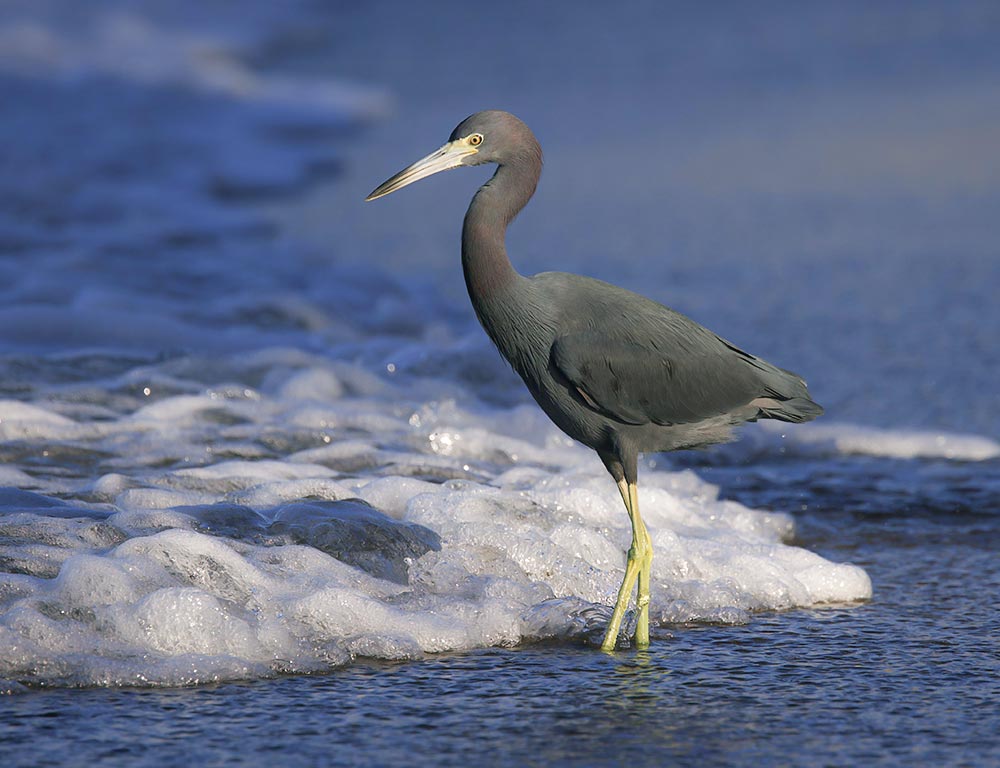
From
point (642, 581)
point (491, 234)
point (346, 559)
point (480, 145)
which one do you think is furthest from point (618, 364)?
point (346, 559)

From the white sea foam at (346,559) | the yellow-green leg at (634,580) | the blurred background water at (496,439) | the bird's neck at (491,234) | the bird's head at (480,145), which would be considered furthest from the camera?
the bird's head at (480,145)

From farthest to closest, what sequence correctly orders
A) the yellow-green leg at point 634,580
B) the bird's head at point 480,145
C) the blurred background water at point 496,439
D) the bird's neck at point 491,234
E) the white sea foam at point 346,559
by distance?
the bird's head at point 480,145 → the bird's neck at point 491,234 → the yellow-green leg at point 634,580 → the white sea foam at point 346,559 → the blurred background water at point 496,439

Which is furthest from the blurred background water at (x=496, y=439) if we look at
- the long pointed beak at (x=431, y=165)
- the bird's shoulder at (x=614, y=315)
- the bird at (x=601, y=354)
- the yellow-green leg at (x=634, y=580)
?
the long pointed beak at (x=431, y=165)

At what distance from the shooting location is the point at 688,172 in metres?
12.0

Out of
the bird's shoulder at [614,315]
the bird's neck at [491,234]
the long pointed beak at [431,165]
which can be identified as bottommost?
the bird's shoulder at [614,315]

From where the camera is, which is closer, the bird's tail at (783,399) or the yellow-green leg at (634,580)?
the yellow-green leg at (634,580)

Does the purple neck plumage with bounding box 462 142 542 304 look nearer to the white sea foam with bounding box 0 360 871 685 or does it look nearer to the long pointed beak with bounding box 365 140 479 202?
the long pointed beak with bounding box 365 140 479 202

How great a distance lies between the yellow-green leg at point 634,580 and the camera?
4.21m

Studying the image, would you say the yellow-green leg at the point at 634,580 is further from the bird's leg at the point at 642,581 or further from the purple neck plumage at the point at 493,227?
the purple neck plumage at the point at 493,227

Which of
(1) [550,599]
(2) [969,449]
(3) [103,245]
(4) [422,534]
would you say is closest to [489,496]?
(4) [422,534]

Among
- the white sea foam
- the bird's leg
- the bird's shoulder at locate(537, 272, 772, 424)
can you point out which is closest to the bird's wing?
the bird's shoulder at locate(537, 272, 772, 424)

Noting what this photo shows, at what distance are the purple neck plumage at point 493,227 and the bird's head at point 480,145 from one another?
0.12 ft

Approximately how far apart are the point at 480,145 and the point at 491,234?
31 centimetres

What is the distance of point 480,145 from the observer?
448cm
